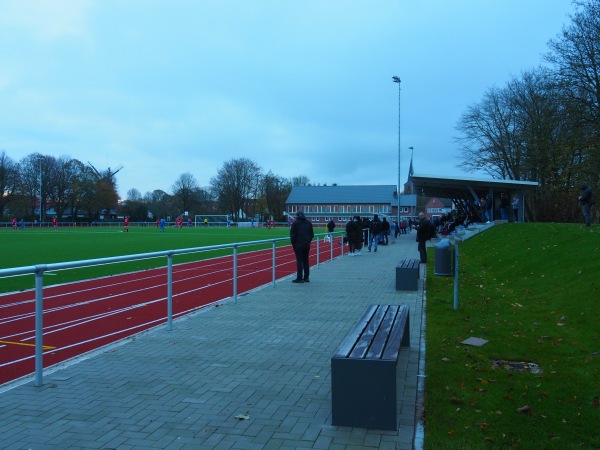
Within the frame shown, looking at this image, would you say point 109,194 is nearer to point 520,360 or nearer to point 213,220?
point 213,220

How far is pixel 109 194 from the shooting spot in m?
95.2

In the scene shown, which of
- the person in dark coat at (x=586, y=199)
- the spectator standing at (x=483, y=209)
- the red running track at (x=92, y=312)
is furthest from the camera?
the spectator standing at (x=483, y=209)

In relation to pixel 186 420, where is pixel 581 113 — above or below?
above

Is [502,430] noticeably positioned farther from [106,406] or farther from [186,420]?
[106,406]

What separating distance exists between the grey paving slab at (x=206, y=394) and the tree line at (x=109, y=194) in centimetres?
8153

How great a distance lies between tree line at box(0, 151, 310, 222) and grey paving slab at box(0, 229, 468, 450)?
267ft

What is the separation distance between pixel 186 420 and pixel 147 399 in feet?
2.15

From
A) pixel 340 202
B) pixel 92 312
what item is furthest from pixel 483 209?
pixel 340 202

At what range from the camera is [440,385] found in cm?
498

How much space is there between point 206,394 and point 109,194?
96753mm

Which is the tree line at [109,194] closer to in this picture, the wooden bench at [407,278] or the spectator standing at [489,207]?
the spectator standing at [489,207]

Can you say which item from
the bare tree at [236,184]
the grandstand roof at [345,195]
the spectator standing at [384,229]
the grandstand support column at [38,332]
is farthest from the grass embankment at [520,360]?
the grandstand roof at [345,195]

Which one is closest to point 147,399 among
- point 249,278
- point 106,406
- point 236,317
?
point 106,406

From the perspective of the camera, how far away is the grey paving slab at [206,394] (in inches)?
150
